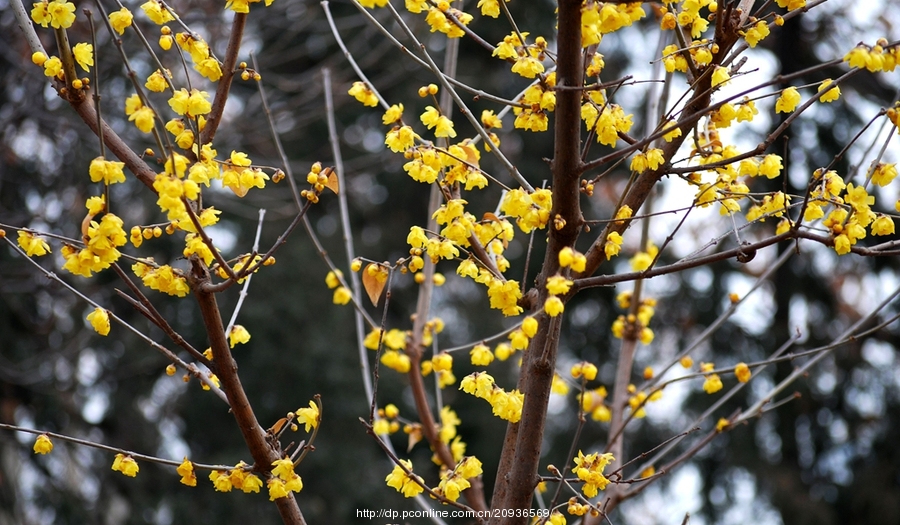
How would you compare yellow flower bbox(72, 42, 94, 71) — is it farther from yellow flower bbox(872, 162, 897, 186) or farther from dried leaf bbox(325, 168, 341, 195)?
yellow flower bbox(872, 162, 897, 186)

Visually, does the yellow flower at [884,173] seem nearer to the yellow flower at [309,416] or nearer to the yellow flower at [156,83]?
the yellow flower at [309,416]

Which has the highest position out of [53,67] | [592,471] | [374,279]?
[53,67]

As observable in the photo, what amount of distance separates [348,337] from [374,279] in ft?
19.3

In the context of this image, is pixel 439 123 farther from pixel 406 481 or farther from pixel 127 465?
pixel 127 465

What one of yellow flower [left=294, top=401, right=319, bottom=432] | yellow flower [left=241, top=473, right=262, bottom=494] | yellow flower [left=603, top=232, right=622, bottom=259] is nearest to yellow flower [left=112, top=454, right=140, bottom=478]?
yellow flower [left=241, top=473, right=262, bottom=494]

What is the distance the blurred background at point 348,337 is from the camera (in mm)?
5535

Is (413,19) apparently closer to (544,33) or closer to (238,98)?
(544,33)

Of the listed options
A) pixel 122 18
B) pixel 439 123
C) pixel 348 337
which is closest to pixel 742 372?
pixel 439 123

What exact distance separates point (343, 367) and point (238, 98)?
119 inches

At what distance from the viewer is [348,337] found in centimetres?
743

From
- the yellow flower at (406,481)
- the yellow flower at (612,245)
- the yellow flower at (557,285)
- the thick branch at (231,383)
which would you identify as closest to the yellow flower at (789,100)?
the yellow flower at (612,245)

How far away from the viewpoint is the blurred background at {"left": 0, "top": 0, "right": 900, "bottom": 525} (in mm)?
5535

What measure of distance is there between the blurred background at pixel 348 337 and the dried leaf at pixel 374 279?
134 inches

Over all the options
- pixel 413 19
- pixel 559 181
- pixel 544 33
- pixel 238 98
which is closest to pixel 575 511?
pixel 559 181
